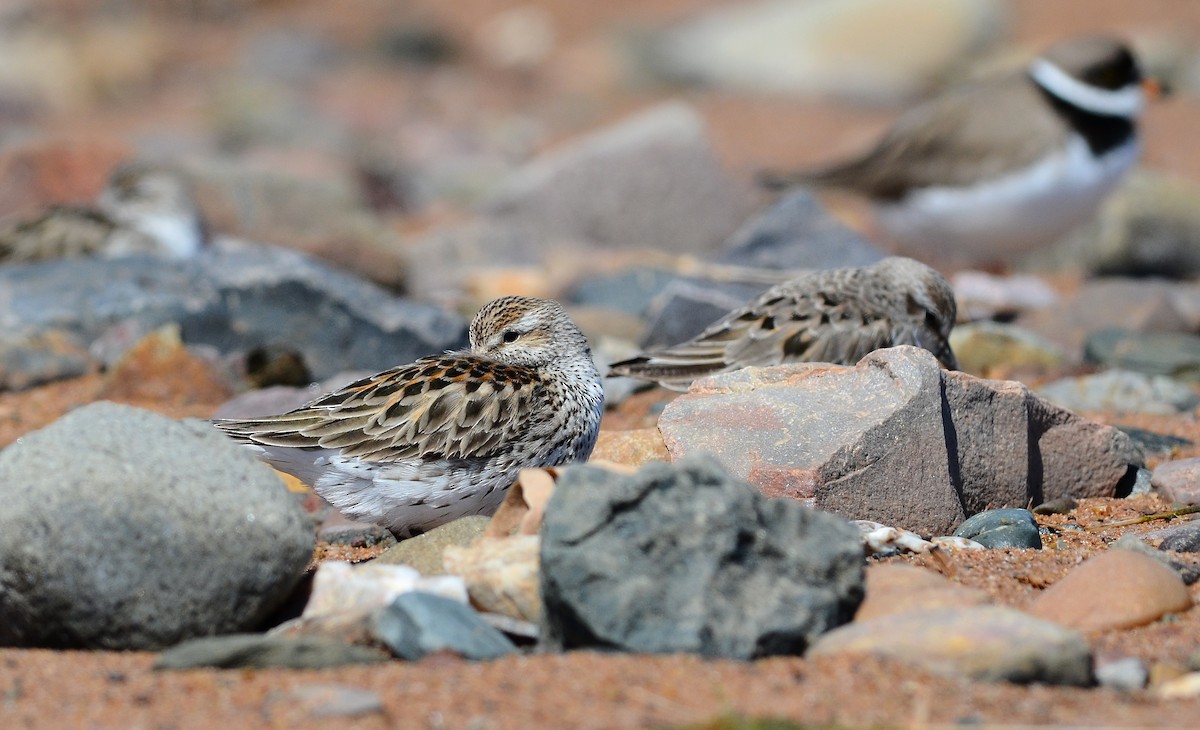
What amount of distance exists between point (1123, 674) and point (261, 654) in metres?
2.57

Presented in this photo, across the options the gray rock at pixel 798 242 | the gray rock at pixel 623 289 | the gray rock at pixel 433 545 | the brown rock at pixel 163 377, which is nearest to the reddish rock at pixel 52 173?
the gray rock at pixel 623 289

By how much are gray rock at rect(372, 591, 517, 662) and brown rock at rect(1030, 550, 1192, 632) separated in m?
1.80

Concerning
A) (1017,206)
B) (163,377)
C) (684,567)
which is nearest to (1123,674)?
(684,567)

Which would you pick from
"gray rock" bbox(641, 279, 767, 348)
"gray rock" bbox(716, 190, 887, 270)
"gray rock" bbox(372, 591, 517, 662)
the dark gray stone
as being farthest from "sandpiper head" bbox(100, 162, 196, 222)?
"gray rock" bbox(372, 591, 517, 662)

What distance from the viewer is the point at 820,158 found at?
19.5 metres

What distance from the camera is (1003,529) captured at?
5766 mm

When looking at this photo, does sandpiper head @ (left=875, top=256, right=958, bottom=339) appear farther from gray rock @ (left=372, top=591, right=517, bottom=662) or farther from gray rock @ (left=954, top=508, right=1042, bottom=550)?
gray rock @ (left=372, top=591, right=517, bottom=662)

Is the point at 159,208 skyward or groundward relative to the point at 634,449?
groundward

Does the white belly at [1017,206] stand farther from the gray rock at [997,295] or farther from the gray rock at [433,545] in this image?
the gray rock at [433,545]

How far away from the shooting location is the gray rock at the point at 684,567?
435 centimetres

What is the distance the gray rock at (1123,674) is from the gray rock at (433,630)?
1777 mm

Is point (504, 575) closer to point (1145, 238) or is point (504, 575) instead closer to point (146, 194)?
point (146, 194)

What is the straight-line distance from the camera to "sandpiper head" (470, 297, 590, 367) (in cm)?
628

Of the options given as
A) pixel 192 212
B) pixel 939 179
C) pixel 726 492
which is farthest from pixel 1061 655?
pixel 192 212
